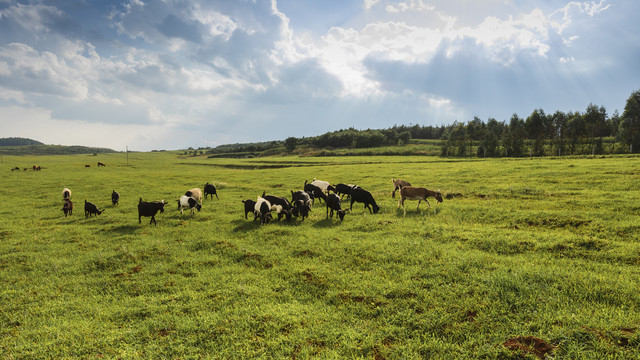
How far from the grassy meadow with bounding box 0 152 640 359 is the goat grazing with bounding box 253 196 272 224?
2.43ft

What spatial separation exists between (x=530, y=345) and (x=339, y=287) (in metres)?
4.15

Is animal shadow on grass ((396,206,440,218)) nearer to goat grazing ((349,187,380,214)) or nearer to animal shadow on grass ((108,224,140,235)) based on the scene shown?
goat grazing ((349,187,380,214))

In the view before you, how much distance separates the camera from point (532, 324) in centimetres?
536

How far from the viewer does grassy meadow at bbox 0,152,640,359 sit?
5340mm

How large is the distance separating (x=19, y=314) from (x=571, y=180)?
99.1 ft

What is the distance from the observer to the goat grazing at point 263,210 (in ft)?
45.5

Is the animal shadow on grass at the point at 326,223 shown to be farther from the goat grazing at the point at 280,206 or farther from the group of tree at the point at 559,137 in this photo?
the group of tree at the point at 559,137

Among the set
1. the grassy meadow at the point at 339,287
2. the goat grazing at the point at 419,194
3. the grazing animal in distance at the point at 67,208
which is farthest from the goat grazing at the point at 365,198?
A: the grazing animal in distance at the point at 67,208

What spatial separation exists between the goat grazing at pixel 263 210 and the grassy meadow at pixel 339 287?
2.43 ft

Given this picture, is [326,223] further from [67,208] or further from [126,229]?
[67,208]

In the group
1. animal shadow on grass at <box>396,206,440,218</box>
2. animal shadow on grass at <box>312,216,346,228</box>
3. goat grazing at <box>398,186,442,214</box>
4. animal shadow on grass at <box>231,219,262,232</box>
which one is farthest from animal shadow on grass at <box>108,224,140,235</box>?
goat grazing at <box>398,186,442,214</box>

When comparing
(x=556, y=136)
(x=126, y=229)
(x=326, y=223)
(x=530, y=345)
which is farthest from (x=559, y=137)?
(x=126, y=229)

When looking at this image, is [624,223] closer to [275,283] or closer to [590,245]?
[590,245]

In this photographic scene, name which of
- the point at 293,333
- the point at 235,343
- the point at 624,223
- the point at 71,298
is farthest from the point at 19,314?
the point at 624,223
